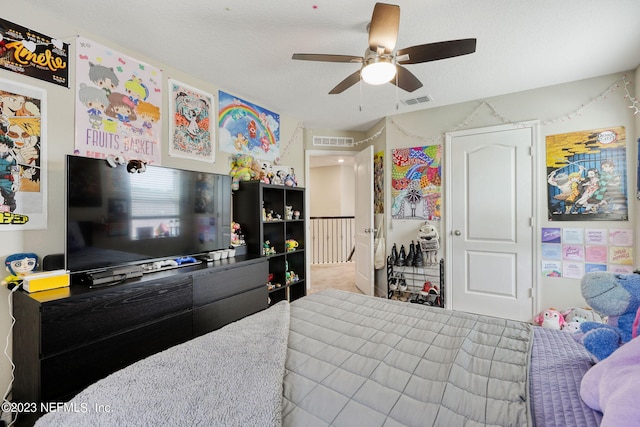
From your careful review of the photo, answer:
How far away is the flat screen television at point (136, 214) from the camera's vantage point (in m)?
1.69

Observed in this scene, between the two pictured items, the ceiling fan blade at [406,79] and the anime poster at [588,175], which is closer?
the ceiling fan blade at [406,79]

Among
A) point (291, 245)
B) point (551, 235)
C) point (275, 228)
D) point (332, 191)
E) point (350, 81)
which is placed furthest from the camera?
point (332, 191)

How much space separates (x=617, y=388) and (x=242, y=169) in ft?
9.58

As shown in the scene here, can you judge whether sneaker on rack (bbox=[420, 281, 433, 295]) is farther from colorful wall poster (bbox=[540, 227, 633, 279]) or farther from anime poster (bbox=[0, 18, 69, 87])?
anime poster (bbox=[0, 18, 69, 87])

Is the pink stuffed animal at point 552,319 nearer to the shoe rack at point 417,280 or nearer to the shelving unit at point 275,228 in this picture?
the shoe rack at point 417,280

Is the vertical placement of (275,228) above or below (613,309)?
above

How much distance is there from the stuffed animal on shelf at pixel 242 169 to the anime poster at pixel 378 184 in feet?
5.55

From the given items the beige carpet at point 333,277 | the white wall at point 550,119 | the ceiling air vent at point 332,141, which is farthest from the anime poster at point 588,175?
the beige carpet at point 333,277

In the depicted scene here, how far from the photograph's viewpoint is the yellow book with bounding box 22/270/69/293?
A: 1.49 m

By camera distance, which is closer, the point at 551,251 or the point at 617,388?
the point at 617,388

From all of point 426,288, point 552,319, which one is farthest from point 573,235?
point 426,288

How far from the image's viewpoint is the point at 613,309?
958 millimetres

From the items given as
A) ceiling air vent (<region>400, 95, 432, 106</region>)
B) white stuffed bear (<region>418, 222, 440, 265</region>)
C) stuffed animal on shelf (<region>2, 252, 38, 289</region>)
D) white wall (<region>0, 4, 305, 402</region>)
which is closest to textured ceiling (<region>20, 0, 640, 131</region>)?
white wall (<region>0, 4, 305, 402</region>)

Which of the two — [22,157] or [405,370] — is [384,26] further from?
[22,157]
